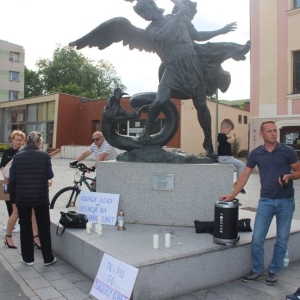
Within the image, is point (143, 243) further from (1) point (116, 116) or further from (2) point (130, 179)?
(1) point (116, 116)

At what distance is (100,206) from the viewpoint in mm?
5398

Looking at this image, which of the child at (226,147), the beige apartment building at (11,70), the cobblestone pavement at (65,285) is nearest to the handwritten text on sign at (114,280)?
the cobblestone pavement at (65,285)

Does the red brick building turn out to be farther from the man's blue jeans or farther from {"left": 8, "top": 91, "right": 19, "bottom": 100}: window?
the man's blue jeans

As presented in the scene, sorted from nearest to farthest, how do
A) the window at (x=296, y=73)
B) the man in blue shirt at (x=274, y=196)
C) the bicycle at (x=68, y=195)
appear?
the man in blue shirt at (x=274, y=196)
the bicycle at (x=68, y=195)
the window at (x=296, y=73)

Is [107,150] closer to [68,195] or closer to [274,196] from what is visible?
[68,195]

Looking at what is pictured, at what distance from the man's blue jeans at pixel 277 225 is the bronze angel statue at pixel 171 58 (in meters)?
2.02

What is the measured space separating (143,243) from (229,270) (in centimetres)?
102

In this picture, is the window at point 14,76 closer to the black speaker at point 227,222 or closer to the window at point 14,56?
the window at point 14,56

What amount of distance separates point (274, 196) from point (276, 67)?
48.9 feet

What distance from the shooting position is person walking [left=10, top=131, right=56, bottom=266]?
14.8ft

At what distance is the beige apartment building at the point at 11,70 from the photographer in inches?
2043

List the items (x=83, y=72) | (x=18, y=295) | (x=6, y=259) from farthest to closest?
(x=83, y=72)
(x=6, y=259)
(x=18, y=295)

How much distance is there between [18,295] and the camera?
3797 millimetres

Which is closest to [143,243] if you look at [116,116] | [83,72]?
[116,116]
